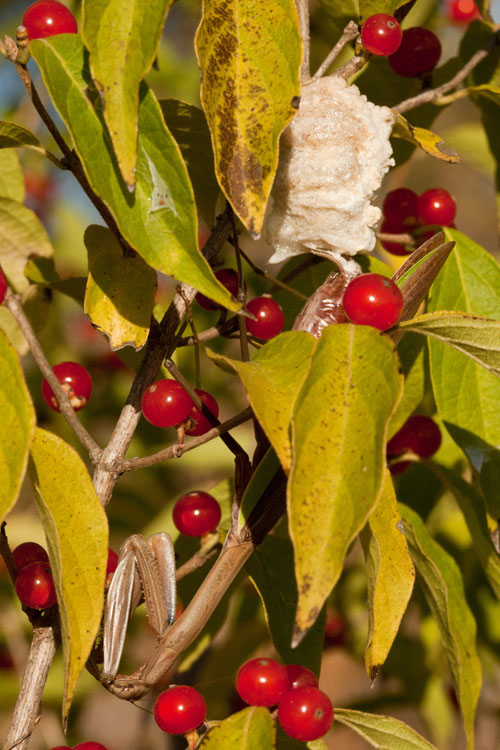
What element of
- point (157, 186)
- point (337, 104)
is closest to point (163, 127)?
point (157, 186)

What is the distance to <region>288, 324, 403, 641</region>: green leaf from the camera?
0.46m

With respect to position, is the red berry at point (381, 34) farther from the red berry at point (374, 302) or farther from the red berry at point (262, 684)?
the red berry at point (262, 684)

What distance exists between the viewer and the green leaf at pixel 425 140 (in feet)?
2.26

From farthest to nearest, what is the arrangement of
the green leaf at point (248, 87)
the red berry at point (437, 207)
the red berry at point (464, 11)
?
the red berry at point (464, 11), the red berry at point (437, 207), the green leaf at point (248, 87)

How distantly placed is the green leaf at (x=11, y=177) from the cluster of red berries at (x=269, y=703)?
0.66m

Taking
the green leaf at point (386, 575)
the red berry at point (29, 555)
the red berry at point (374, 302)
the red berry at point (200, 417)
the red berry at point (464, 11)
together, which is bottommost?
the red berry at point (29, 555)

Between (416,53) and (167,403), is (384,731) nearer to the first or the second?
(167,403)

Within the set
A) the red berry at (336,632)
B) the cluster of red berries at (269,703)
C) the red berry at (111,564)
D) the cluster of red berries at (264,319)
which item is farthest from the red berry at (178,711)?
the red berry at (336,632)

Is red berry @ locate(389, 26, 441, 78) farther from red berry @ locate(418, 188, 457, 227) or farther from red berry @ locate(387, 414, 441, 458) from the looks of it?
red berry @ locate(387, 414, 441, 458)

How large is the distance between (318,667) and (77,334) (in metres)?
1.35

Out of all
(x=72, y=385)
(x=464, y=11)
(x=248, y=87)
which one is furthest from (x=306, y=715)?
(x=464, y=11)

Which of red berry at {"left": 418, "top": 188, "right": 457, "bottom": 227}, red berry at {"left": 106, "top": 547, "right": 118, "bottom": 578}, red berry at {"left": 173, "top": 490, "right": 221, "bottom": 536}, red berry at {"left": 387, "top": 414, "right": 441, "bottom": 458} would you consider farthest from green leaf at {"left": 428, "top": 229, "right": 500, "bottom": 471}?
red berry at {"left": 106, "top": 547, "right": 118, "bottom": 578}

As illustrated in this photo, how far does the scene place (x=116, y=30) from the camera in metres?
0.54

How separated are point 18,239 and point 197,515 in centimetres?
42
